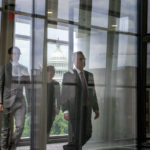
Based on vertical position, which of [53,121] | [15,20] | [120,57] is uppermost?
[15,20]

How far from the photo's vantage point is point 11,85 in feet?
17.4

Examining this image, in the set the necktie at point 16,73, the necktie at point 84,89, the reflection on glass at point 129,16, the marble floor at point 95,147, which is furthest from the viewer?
the reflection on glass at point 129,16

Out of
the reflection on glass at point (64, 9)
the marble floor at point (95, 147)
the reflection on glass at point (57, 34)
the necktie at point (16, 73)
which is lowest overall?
the marble floor at point (95, 147)

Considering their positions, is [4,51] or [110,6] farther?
[110,6]

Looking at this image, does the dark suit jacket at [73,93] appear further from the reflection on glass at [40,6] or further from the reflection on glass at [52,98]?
the reflection on glass at [40,6]

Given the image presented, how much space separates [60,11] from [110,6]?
0.86 m

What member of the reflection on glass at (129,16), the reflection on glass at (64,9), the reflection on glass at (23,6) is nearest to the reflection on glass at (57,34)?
the reflection on glass at (64,9)

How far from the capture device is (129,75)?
596 cm

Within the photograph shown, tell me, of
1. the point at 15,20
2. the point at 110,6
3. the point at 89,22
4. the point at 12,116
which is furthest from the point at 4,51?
the point at 110,6

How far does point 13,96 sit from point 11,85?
0.15 m

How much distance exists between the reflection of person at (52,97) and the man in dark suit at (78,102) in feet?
0.30

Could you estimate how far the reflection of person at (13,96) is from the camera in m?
5.20

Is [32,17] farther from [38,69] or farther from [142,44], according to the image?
[142,44]

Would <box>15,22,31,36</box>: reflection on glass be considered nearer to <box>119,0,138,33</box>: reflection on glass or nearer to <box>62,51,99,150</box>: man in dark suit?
<box>62,51,99,150</box>: man in dark suit
